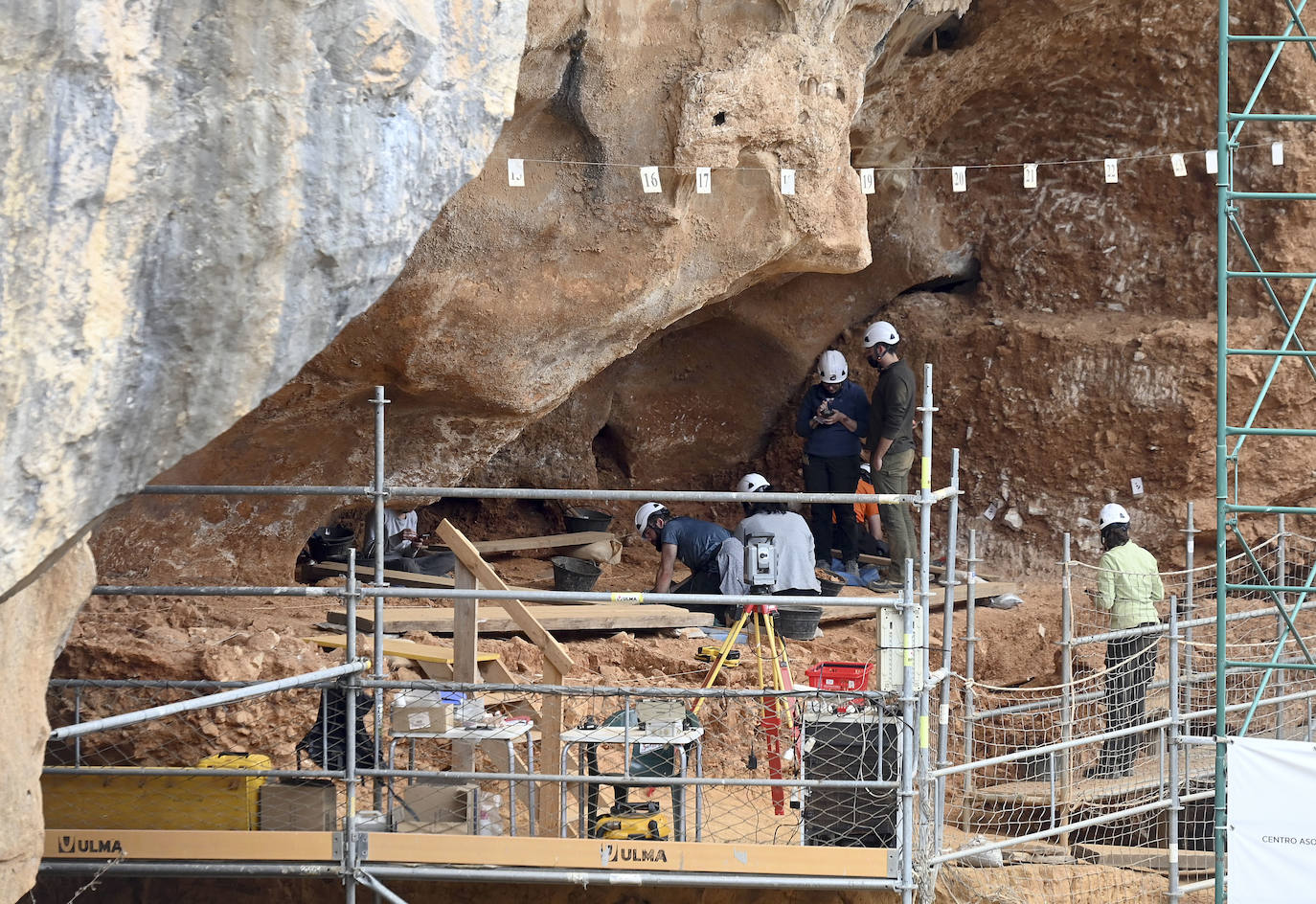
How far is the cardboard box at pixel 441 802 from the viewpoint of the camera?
18.5ft

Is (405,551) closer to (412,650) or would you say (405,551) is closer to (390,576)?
(390,576)

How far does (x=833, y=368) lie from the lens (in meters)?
11.1

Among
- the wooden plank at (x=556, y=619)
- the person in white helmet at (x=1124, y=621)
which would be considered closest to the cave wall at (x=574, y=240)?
the wooden plank at (x=556, y=619)

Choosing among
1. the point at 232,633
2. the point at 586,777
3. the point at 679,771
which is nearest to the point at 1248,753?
the point at 679,771

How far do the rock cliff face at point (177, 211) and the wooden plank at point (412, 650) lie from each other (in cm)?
241

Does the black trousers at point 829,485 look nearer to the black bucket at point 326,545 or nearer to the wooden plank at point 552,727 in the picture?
the black bucket at point 326,545

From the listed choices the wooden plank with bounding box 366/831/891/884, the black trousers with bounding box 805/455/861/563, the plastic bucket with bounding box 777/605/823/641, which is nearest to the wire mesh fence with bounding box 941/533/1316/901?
the wooden plank with bounding box 366/831/891/884

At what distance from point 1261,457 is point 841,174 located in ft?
14.7

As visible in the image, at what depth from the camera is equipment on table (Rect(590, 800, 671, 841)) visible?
5.60 meters

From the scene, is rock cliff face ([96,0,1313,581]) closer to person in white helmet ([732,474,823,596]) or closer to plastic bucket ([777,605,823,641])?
person in white helmet ([732,474,823,596])

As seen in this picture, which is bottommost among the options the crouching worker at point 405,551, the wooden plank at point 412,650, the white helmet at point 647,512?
the wooden plank at point 412,650

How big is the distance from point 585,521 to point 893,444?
2.41 m

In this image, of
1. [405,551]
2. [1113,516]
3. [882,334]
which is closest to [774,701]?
[1113,516]

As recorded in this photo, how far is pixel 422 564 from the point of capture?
9.63m
